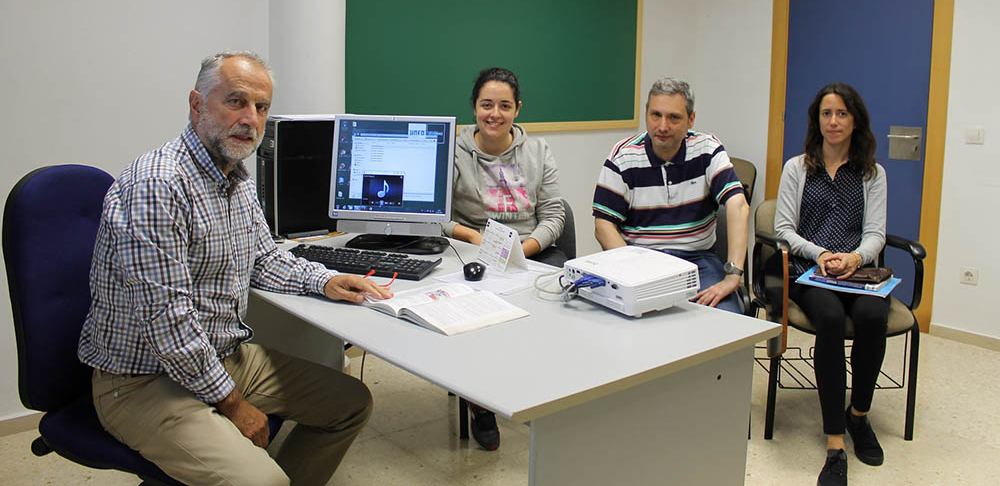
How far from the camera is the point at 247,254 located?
2.03 m

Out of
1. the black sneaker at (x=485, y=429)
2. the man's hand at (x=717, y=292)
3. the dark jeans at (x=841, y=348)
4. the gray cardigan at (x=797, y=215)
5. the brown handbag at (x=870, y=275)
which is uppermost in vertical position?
the gray cardigan at (x=797, y=215)

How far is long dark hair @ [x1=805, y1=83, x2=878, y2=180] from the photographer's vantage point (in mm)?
3029

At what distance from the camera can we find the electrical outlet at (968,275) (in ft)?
12.9

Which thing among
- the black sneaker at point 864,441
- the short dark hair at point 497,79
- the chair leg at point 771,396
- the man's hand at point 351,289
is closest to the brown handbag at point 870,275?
the chair leg at point 771,396

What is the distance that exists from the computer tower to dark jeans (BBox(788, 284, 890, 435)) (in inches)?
68.2

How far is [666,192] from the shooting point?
2.82 m

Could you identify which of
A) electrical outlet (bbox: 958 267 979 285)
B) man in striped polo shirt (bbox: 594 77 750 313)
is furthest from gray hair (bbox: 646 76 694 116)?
electrical outlet (bbox: 958 267 979 285)

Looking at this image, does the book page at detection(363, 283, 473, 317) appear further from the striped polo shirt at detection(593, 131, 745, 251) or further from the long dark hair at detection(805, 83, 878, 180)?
the long dark hair at detection(805, 83, 878, 180)

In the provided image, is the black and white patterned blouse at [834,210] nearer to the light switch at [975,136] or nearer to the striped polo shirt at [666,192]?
the striped polo shirt at [666,192]

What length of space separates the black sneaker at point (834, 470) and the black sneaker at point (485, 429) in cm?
107

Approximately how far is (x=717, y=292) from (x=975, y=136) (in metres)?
2.05

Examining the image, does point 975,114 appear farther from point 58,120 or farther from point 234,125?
point 58,120

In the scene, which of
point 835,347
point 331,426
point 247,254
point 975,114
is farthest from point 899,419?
point 247,254

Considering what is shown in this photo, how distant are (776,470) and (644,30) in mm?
2963
